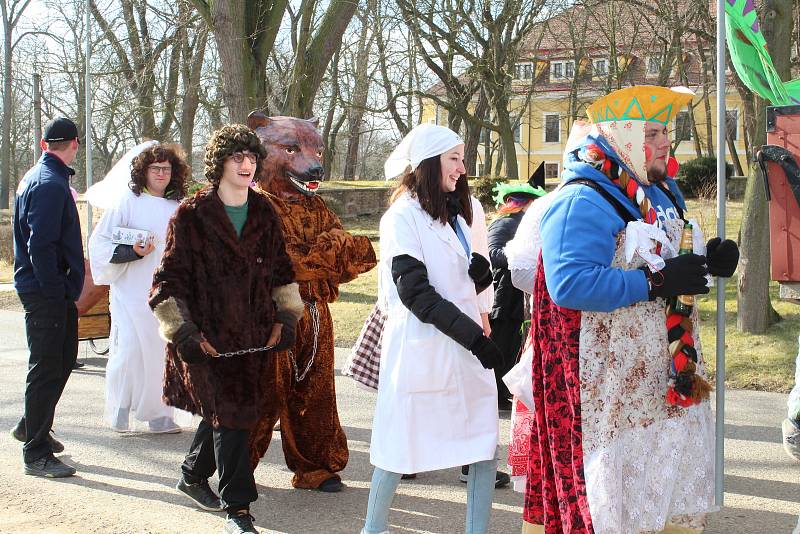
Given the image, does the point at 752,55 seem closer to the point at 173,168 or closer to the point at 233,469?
the point at 233,469

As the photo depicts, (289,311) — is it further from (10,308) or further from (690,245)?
(10,308)

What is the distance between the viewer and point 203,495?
5129mm

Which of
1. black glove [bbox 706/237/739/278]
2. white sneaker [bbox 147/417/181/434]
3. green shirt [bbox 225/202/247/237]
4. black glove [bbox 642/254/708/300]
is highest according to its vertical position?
green shirt [bbox 225/202/247/237]

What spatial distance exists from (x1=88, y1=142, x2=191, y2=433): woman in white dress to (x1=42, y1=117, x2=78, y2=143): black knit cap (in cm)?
83

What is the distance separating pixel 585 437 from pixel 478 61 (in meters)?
24.1

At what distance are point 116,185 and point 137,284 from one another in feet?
2.72

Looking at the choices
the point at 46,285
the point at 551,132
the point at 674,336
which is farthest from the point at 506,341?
the point at 551,132

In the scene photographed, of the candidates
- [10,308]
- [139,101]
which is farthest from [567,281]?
[139,101]

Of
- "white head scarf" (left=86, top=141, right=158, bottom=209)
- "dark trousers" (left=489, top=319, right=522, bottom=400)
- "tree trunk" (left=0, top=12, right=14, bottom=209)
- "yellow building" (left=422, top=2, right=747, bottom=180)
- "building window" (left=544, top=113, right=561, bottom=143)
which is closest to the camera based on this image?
"white head scarf" (left=86, top=141, right=158, bottom=209)

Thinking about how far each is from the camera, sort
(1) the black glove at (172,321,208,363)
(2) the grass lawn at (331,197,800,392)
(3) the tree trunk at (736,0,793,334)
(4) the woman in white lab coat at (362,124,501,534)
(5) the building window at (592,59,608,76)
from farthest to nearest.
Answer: (5) the building window at (592,59,608,76), (3) the tree trunk at (736,0,793,334), (2) the grass lawn at (331,197,800,392), (1) the black glove at (172,321,208,363), (4) the woman in white lab coat at (362,124,501,534)

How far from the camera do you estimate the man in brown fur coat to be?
4500 mm

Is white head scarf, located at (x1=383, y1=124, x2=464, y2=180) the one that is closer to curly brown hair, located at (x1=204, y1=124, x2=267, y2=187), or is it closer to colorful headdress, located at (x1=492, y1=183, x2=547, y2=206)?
curly brown hair, located at (x1=204, y1=124, x2=267, y2=187)

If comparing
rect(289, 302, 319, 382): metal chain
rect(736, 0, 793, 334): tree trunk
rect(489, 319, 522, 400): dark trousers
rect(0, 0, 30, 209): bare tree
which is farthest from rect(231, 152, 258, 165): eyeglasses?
rect(0, 0, 30, 209): bare tree

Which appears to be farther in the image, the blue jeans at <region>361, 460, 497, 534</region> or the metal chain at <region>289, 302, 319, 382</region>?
the metal chain at <region>289, 302, 319, 382</region>
